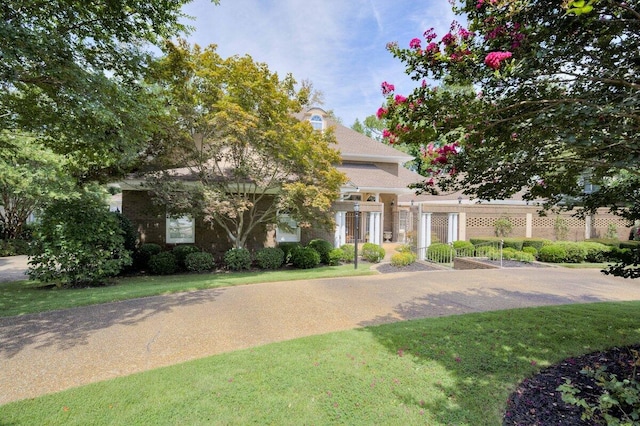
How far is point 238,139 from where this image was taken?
9945mm

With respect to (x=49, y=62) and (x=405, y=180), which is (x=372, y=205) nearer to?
(x=405, y=180)

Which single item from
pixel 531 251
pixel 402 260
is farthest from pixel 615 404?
pixel 531 251

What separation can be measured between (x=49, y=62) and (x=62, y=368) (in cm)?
442

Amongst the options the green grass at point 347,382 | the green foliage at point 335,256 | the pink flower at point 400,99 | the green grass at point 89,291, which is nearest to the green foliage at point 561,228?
the green foliage at point 335,256

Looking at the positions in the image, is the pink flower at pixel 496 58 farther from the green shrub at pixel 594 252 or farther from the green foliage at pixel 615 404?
the green shrub at pixel 594 252

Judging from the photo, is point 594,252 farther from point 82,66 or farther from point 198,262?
point 82,66

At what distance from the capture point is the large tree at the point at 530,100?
9.51ft

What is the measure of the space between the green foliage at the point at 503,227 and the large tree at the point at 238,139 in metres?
10.4

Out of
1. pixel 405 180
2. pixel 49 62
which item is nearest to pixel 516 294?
pixel 49 62

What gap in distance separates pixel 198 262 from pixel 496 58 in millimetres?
10935

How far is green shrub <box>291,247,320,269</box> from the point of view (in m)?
12.0

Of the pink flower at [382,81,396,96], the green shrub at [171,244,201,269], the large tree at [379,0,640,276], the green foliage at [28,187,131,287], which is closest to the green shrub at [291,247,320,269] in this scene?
the green shrub at [171,244,201,269]

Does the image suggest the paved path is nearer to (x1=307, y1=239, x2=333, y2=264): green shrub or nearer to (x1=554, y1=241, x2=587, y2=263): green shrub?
(x1=307, y1=239, x2=333, y2=264): green shrub

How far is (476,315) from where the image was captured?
5711 mm
